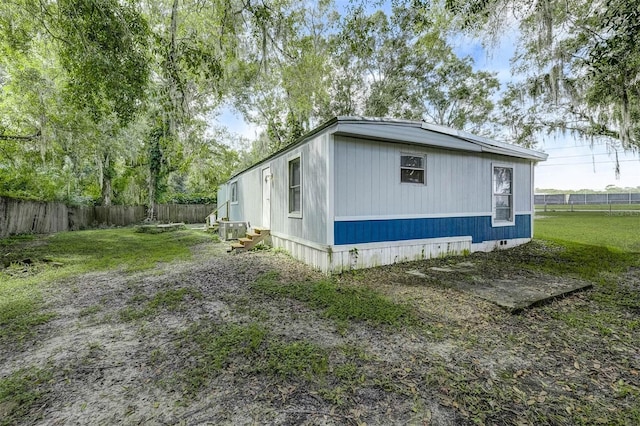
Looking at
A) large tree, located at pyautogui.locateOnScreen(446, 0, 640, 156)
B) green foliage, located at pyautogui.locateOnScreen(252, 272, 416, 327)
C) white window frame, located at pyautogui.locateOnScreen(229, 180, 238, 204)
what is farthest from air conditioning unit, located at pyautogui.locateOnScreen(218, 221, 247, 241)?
large tree, located at pyautogui.locateOnScreen(446, 0, 640, 156)

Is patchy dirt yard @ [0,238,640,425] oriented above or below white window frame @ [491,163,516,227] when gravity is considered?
below

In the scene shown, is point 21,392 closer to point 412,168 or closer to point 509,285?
point 509,285

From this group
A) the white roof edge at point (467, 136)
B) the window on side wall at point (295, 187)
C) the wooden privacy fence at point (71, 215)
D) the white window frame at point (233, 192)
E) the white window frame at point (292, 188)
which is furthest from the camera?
the white window frame at point (233, 192)

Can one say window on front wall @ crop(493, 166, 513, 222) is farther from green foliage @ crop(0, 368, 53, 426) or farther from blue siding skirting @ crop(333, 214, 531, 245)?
green foliage @ crop(0, 368, 53, 426)

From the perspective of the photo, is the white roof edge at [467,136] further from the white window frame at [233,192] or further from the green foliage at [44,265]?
the white window frame at [233,192]

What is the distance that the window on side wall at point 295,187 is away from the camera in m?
6.48

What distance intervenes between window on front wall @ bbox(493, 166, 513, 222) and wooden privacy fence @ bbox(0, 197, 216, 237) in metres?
15.1

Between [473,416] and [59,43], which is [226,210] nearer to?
[59,43]

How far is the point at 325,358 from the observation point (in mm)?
2412

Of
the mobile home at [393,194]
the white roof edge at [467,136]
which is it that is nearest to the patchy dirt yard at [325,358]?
the mobile home at [393,194]

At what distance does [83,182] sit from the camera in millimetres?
17812

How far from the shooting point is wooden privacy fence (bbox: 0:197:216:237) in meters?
10.1

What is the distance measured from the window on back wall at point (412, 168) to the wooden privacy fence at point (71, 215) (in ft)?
41.3

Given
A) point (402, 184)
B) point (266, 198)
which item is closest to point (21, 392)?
point (402, 184)
